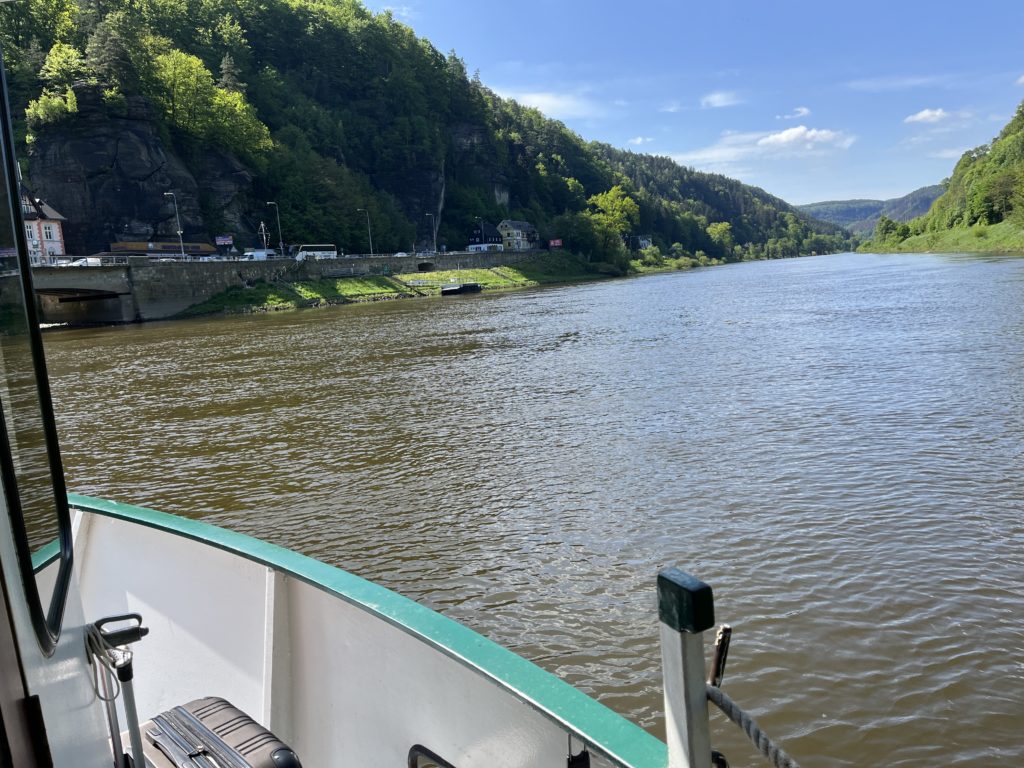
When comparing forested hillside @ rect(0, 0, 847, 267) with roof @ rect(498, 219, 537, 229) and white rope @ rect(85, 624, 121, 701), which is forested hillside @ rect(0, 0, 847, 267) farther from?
white rope @ rect(85, 624, 121, 701)

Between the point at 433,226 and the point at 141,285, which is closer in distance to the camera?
the point at 141,285

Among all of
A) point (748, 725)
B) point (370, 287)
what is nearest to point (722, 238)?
point (370, 287)

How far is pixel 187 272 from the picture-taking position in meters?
57.0

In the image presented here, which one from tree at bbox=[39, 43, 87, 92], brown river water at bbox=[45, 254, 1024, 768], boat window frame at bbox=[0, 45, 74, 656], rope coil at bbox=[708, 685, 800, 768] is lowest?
brown river water at bbox=[45, 254, 1024, 768]

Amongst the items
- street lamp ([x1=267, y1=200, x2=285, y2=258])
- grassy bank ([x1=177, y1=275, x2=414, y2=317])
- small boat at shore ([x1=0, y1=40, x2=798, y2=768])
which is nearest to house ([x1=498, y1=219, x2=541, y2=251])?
street lamp ([x1=267, y1=200, x2=285, y2=258])

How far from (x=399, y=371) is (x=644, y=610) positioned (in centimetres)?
1559

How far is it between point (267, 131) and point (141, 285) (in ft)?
125

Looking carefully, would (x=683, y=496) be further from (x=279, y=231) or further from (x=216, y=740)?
(x=279, y=231)

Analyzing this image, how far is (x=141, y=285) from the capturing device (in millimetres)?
53250

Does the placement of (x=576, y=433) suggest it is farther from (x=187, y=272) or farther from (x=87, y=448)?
(x=187, y=272)

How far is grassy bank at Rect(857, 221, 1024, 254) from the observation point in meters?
80.4

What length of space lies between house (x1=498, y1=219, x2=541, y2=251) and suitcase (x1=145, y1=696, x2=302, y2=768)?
114 meters

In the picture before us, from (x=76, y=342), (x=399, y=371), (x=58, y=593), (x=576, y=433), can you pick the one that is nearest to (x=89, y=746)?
(x=58, y=593)

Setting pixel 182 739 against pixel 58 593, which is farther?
pixel 182 739
